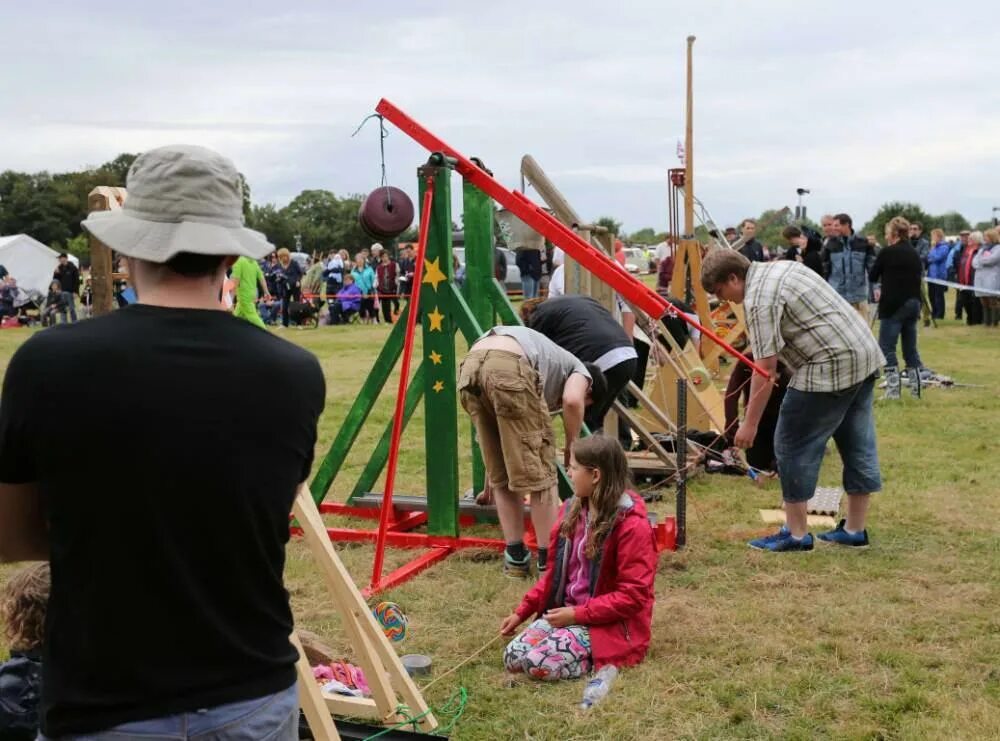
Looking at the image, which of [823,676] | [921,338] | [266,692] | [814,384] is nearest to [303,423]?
[266,692]

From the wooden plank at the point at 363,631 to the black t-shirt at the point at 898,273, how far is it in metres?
9.01

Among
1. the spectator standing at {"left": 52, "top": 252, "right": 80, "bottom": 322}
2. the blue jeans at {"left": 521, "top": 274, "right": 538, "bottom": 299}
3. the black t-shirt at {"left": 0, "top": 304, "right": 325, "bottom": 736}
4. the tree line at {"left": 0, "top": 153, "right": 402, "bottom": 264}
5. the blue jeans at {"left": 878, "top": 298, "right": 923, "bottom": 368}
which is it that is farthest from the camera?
the tree line at {"left": 0, "top": 153, "right": 402, "bottom": 264}

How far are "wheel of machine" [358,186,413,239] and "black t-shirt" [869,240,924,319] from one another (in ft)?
22.5

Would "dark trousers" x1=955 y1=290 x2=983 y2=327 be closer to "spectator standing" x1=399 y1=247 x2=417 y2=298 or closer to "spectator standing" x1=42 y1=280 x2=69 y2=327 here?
"spectator standing" x1=399 y1=247 x2=417 y2=298

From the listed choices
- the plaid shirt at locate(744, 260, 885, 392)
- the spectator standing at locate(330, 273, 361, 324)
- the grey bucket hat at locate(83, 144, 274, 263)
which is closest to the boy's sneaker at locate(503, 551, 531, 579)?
the plaid shirt at locate(744, 260, 885, 392)

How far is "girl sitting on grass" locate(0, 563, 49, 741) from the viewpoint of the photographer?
306 centimetres

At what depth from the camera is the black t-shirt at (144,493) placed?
157 centimetres

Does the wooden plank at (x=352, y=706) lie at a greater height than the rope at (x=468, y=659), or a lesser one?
greater

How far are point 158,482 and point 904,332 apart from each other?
36.5ft

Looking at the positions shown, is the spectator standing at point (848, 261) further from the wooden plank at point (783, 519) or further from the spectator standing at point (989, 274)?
the spectator standing at point (989, 274)

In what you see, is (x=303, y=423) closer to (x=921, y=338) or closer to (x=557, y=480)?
(x=557, y=480)

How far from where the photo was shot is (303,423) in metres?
1.75

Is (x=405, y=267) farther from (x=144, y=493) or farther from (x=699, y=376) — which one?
(x=144, y=493)

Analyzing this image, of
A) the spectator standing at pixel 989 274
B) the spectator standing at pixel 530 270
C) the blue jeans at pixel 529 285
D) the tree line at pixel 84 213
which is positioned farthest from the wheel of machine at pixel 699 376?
the tree line at pixel 84 213
